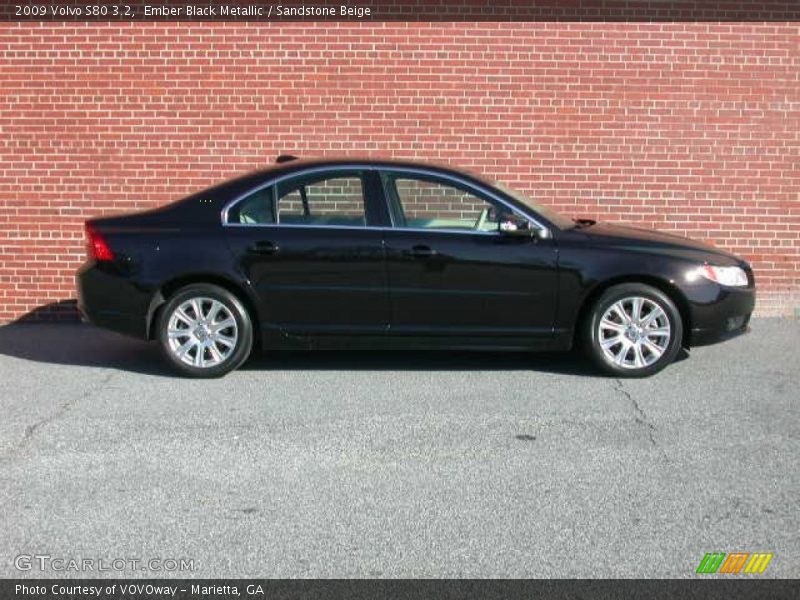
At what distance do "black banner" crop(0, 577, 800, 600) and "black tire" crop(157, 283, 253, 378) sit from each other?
140 inches

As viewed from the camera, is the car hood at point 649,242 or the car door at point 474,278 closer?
the car door at point 474,278

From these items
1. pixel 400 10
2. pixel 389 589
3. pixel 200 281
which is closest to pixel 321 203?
pixel 200 281

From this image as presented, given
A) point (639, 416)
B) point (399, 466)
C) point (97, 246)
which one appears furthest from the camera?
point (97, 246)

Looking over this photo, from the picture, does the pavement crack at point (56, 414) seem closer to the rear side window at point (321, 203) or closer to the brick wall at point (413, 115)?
the rear side window at point (321, 203)

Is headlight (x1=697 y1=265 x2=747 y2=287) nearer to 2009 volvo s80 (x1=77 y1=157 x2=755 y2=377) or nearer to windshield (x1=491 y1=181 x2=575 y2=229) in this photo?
2009 volvo s80 (x1=77 y1=157 x2=755 y2=377)

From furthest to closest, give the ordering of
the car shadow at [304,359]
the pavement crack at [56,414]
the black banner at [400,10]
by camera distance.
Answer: the black banner at [400,10]
the car shadow at [304,359]
the pavement crack at [56,414]

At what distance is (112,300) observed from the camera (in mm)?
7793

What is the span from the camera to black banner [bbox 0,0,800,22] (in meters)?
9.93

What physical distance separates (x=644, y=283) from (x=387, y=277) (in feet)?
6.15

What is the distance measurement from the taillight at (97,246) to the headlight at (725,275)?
4.27 m

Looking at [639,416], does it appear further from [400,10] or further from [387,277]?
[400,10]

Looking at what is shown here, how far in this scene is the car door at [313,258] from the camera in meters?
7.67

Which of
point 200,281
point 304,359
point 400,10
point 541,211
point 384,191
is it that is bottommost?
point 304,359

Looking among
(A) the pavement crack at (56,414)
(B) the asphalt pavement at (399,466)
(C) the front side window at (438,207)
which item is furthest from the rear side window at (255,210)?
(A) the pavement crack at (56,414)
